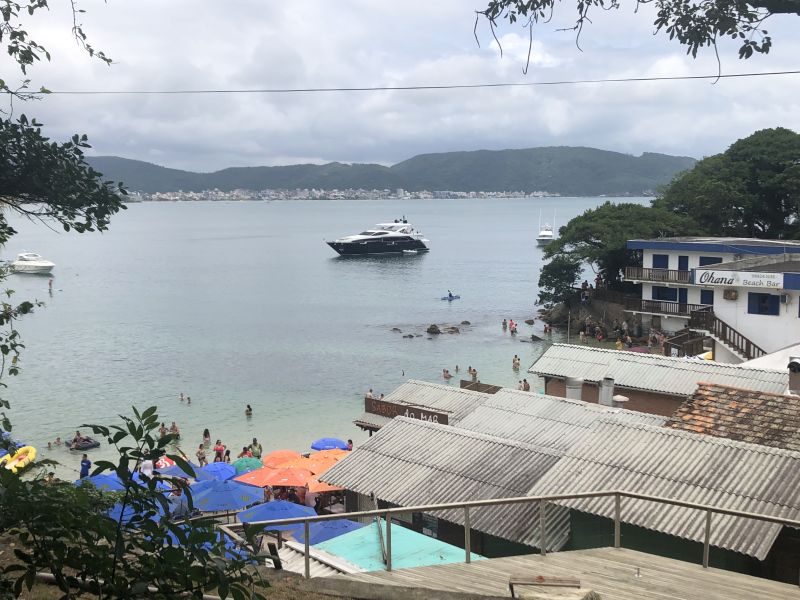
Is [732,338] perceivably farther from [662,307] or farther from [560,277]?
[560,277]

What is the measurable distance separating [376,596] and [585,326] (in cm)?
4725

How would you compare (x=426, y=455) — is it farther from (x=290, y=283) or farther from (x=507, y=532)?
(x=290, y=283)

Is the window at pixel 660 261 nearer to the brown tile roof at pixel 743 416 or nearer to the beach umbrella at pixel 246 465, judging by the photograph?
the beach umbrella at pixel 246 465

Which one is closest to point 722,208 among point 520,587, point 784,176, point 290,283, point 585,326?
point 784,176

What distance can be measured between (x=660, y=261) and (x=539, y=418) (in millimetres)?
33811

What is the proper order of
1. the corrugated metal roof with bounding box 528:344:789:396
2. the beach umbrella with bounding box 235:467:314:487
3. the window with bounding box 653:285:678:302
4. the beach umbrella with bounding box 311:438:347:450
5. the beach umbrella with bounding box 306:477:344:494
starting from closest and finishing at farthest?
the beach umbrella with bounding box 306:477:344:494
the beach umbrella with bounding box 235:467:314:487
the corrugated metal roof with bounding box 528:344:789:396
the beach umbrella with bounding box 311:438:347:450
the window with bounding box 653:285:678:302

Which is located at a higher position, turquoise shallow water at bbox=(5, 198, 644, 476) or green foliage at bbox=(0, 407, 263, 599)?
green foliage at bbox=(0, 407, 263, 599)

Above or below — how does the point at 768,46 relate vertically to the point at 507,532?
above

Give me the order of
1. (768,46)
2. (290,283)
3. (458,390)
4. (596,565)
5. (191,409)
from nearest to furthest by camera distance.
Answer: (768,46) < (596,565) < (458,390) < (191,409) < (290,283)

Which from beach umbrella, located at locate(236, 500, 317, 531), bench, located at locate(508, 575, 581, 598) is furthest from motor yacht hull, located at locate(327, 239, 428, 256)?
bench, located at locate(508, 575, 581, 598)

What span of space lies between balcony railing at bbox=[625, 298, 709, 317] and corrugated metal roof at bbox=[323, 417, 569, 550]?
109ft

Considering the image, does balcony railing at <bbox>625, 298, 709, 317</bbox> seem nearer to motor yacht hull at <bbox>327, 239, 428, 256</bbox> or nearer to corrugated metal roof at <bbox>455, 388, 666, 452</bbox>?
corrugated metal roof at <bbox>455, 388, 666, 452</bbox>

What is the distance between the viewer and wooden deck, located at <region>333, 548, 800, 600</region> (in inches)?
281

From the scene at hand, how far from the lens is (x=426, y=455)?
48.9 ft
